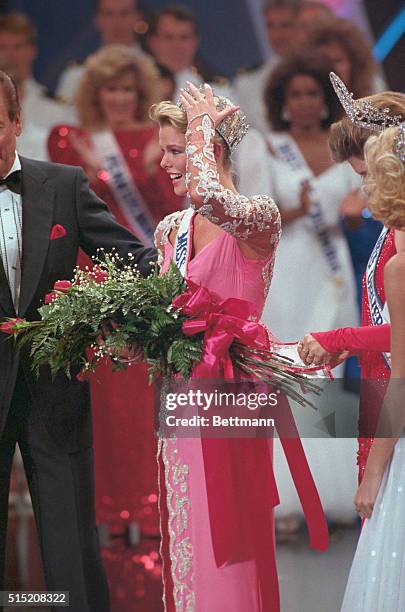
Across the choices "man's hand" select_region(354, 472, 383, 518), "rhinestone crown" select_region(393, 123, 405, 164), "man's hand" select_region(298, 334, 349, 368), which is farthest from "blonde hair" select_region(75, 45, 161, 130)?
"man's hand" select_region(354, 472, 383, 518)

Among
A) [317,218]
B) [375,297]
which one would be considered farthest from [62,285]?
[317,218]

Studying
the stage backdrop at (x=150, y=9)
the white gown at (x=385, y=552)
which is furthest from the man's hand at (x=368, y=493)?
the stage backdrop at (x=150, y=9)

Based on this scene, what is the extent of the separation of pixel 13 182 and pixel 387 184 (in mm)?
1228

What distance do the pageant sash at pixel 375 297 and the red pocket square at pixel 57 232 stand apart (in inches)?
36.2

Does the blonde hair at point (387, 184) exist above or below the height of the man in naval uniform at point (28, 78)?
below

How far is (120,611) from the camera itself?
355 cm

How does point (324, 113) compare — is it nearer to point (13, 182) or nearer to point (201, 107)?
point (201, 107)

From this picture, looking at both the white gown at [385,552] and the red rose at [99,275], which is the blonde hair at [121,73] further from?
the white gown at [385,552]

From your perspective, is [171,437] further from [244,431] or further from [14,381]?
→ [14,381]

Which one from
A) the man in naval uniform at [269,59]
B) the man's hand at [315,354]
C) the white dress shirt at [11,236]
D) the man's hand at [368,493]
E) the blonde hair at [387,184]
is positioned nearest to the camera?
the blonde hair at [387,184]

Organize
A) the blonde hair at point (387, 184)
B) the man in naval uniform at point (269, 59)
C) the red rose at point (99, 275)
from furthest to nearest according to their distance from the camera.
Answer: the man in naval uniform at point (269, 59), the red rose at point (99, 275), the blonde hair at point (387, 184)

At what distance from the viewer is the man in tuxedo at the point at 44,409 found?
119 inches

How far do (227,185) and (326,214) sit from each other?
139 centimetres

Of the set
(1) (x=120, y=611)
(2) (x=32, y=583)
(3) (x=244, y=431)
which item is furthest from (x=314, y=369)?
(2) (x=32, y=583)
